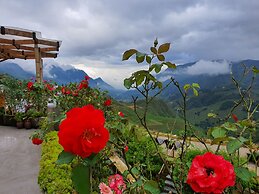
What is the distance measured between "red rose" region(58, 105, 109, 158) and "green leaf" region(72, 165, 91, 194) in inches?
5.4

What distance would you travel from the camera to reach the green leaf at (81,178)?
98 centimetres

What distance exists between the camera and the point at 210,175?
875 millimetres

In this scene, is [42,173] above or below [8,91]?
below

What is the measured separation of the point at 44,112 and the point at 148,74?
7.57 m

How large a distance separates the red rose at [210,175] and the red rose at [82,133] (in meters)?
0.33

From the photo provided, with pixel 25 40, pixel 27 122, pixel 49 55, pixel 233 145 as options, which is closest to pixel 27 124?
pixel 27 122

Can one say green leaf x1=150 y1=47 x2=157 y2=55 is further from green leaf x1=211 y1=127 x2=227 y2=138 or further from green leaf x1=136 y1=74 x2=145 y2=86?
green leaf x1=211 y1=127 x2=227 y2=138

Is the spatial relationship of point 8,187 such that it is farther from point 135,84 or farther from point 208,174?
point 208,174

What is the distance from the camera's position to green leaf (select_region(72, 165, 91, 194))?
0.98 meters

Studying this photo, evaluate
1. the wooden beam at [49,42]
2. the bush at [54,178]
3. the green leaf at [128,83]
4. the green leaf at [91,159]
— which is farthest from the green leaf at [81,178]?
the wooden beam at [49,42]

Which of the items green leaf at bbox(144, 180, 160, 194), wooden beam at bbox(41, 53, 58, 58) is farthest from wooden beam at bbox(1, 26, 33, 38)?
green leaf at bbox(144, 180, 160, 194)

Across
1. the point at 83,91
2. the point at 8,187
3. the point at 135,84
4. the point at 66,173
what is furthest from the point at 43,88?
the point at 135,84

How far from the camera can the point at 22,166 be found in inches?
185

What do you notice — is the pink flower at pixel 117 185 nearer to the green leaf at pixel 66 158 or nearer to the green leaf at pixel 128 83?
the green leaf at pixel 128 83
